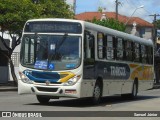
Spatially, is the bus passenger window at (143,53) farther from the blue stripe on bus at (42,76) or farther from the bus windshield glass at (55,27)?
the blue stripe on bus at (42,76)

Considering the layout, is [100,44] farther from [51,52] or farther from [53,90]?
[53,90]

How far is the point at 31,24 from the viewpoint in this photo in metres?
19.2

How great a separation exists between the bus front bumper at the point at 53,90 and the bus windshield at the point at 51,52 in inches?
26.8

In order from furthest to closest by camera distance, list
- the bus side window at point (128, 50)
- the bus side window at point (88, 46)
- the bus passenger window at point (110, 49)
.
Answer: the bus side window at point (128, 50) → the bus passenger window at point (110, 49) → the bus side window at point (88, 46)

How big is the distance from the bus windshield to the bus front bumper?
2.23 ft

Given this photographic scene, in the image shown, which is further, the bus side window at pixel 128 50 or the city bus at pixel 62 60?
the bus side window at pixel 128 50

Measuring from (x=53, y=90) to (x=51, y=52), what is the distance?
4.53 ft

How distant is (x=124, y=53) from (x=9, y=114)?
37.9ft

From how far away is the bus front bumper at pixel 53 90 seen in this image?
59.5ft

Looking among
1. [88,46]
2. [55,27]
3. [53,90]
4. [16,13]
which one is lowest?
[53,90]

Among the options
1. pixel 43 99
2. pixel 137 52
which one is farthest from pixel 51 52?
pixel 137 52

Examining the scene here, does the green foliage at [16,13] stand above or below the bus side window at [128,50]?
above

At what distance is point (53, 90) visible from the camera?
1825 centimetres

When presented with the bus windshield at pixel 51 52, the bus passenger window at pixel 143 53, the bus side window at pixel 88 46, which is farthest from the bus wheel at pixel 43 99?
the bus passenger window at pixel 143 53
